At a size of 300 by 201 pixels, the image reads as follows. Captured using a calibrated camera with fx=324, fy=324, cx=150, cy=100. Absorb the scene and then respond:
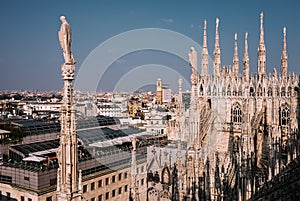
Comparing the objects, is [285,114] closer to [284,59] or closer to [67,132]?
[284,59]

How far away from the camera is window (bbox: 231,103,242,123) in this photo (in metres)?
23.5

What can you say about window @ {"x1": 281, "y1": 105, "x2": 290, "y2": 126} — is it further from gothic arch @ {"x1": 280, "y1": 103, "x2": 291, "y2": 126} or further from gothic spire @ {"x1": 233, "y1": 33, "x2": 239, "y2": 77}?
gothic spire @ {"x1": 233, "y1": 33, "x2": 239, "y2": 77}

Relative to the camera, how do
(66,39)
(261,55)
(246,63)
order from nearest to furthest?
(66,39) < (261,55) < (246,63)

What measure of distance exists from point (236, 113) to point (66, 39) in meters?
20.2

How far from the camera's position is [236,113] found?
933 inches

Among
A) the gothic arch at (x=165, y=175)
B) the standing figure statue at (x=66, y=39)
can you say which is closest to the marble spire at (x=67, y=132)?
the standing figure statue at (x=66, y=39)

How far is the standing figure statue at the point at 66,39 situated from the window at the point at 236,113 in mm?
19907

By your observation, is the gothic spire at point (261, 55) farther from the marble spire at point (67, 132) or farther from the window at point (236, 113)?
the marble spire at point (67, 132)

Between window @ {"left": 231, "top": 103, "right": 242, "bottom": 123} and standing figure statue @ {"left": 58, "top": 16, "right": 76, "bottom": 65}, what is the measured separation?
19.9m

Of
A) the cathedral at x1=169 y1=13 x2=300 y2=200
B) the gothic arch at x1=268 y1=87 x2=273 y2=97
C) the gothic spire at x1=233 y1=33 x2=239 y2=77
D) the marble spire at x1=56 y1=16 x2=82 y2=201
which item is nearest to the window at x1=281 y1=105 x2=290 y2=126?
the cathedral at x1=169 y1=13 x2=300 y2=200

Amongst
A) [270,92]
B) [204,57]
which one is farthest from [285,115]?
[204,57]

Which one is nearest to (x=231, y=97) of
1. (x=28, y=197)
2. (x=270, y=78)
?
(x=270, y=78)

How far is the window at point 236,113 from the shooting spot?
77.3 feet

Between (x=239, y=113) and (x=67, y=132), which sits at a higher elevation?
(x=67, y=132)
